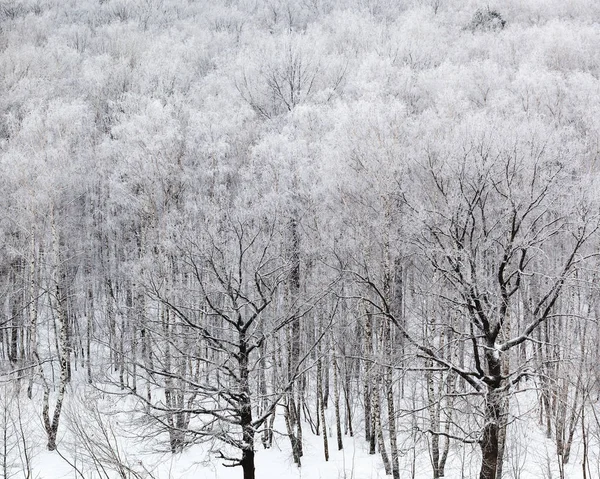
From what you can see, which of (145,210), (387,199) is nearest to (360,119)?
(387,199)

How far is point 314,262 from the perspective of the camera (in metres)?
18.2

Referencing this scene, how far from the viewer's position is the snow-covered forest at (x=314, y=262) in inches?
426

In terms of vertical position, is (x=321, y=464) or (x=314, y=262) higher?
(x=314, y=262)

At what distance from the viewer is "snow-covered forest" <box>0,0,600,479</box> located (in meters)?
10.8

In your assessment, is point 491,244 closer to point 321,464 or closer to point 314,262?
point 314,262

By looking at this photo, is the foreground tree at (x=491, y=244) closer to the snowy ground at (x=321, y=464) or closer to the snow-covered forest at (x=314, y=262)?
the snow-covered forest at (x=314, y=262)

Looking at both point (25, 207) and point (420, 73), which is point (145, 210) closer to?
point (25, 207)

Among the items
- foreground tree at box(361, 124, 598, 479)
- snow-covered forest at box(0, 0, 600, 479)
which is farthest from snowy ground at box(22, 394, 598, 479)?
foreground tree at box(361, 124, 598, 479)

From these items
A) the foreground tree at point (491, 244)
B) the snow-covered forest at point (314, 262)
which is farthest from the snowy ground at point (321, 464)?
the foreground tree at point (491, 244)

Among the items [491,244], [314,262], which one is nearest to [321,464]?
[314,262]

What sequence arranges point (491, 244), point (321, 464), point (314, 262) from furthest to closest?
point (314, 262)
point (321, 464)
point (491, 244)

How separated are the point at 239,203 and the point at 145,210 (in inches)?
133

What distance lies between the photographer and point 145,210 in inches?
730

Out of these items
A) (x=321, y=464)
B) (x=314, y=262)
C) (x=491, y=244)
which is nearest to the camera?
(x=491, y=244)
